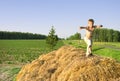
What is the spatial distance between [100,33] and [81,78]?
171827 mm

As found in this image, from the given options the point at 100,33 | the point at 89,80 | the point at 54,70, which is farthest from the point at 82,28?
the point at 100,33

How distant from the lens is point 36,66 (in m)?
12.2

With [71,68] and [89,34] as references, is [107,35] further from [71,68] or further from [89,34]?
[71,68]

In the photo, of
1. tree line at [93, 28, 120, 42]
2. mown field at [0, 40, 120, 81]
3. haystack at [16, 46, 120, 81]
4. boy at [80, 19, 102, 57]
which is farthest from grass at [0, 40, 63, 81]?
tree line at [93, 28, 120, 42]

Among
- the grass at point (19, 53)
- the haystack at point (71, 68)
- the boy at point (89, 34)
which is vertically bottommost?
the grass at point (19, 53)

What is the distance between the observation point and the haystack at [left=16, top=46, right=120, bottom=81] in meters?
8.97

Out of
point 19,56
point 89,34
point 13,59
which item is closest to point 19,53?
point 19,56

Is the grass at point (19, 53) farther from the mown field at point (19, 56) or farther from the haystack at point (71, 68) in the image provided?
the haystack at point (71, 68)

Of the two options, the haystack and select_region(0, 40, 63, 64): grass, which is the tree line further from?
the haystack

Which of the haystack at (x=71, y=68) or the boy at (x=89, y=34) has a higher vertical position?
the boy at (x=89, y=34)

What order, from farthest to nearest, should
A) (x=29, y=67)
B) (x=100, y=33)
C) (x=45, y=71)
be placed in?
(x=100, y=33), (x=29, y=67), (x=45, y=71)

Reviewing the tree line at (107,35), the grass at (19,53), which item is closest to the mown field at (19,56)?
the grass at (19,53)

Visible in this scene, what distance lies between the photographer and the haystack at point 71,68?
29.4ft

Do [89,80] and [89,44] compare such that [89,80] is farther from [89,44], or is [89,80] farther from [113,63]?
[89,44]
